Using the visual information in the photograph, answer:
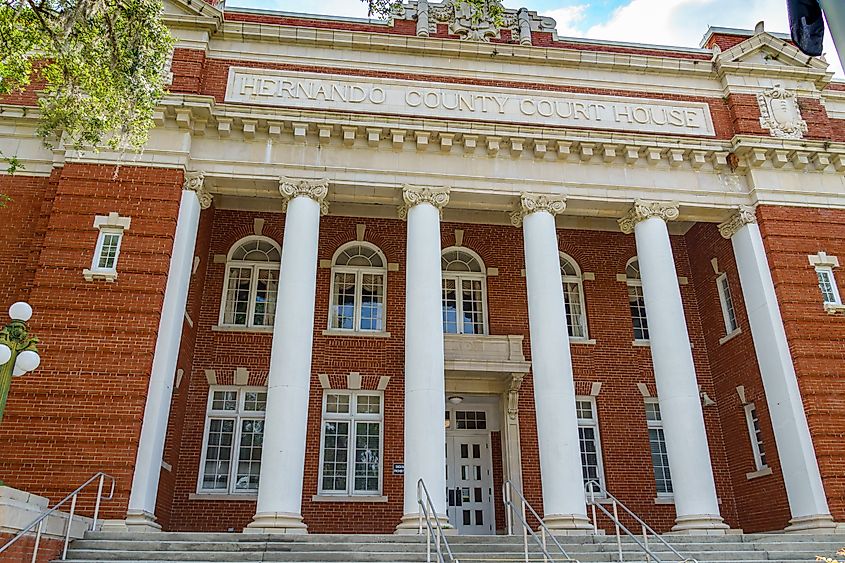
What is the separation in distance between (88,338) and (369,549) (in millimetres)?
7079

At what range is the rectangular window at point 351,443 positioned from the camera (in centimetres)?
1661

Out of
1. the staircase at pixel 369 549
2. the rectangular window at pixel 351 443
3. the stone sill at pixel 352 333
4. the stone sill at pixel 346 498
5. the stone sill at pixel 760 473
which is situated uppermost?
the stone sill at pixel 352 333

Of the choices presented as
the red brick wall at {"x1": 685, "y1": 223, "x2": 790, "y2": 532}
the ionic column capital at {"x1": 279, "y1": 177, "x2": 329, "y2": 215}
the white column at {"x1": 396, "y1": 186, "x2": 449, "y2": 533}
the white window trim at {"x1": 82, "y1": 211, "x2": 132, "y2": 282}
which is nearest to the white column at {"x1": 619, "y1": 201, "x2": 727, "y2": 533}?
the red brick wall at {"x1": 685, "y1": 223, "x2": 790, "y2": 532}

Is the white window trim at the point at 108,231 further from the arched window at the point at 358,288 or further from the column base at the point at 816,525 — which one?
the column base at the point at 816,525

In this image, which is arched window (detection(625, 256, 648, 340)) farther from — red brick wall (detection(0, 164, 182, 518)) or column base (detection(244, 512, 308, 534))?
red brick wall (detection(0, 164, 182, 518))

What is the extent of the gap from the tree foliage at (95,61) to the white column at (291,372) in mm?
3546

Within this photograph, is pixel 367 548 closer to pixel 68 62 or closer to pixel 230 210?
pixel 68 62

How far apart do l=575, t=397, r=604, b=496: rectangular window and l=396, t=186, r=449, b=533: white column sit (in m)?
5.51

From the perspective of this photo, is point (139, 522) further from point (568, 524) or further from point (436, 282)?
point (568, 524)

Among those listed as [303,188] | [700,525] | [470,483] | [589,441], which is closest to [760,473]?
A: [589,441]

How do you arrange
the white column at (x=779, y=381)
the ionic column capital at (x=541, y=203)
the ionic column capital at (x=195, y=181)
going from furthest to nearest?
the ionic column capital at (x=541, y=203)
the ionic column capital at (x=195, y=181)
the white column at (x=779, y=381)

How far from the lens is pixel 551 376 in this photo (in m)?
14.2

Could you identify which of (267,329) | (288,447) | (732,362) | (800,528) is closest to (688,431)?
(800,528)

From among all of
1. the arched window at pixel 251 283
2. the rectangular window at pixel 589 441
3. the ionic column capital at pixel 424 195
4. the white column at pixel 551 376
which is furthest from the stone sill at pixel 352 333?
the rectangular window at pixel 589 441
